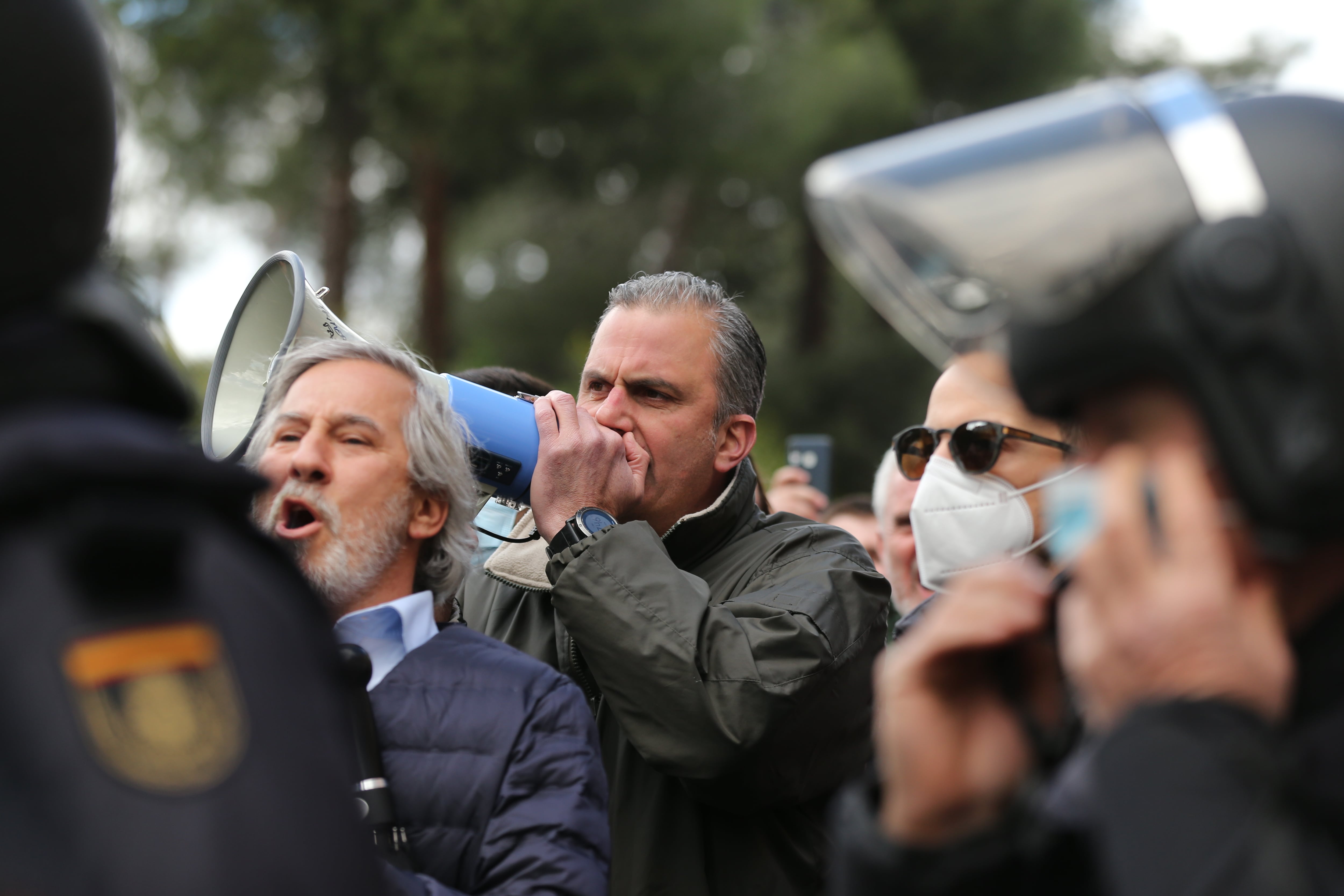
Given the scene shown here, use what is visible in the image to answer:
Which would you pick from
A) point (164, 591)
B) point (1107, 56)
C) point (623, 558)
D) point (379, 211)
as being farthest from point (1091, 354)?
point (1107, 56)

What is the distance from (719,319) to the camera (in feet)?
11.1

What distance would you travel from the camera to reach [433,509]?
100 inches

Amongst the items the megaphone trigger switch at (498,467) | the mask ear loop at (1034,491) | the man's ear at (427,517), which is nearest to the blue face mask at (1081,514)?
the mask ear loop at (1034,491)

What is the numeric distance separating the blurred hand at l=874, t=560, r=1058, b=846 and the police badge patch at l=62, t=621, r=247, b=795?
648 mm

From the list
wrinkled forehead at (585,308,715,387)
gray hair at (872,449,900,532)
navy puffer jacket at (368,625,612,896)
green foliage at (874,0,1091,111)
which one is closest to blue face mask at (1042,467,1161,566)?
navy puffer jacket at (368,625,612,896)

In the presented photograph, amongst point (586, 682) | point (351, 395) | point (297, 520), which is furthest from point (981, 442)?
point (297, 520)

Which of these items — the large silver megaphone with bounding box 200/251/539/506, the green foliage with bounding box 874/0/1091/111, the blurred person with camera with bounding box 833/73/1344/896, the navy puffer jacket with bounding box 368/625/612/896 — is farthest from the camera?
the green foliage with bounding box 874/0/1091/111

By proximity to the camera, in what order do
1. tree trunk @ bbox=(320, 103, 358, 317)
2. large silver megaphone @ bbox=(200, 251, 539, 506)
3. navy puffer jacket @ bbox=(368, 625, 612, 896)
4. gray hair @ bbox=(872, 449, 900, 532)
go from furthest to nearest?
tree trunk @ bbox=(320, 103, 358, 317)
gray hair @ bbox=(872, 449, 900, 532)
large silver megaphone @ bbox=(200, 251, 539, 506)
navy puffer jacket @ bbox=(368, 625, 612, 896)

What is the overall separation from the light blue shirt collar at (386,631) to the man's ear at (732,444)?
1.13 metres

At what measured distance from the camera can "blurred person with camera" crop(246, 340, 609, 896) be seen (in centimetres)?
208

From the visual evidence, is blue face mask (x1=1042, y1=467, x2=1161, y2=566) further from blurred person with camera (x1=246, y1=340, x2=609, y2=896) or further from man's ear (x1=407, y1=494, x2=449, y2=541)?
man's ear (x1=407, y1=494, x2=449, y2=541)

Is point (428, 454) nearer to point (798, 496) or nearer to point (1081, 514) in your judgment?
point (1081, 514)

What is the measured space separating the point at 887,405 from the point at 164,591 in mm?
17237

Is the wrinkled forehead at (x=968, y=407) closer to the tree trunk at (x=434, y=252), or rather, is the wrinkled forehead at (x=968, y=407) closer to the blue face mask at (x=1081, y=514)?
the blue face mask at (x=1081, y=514)
